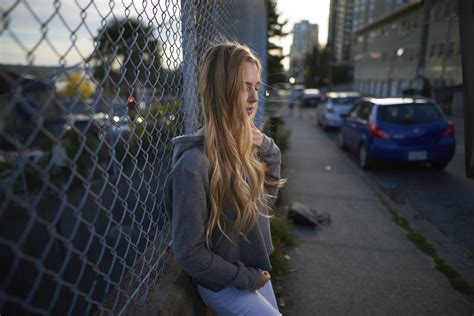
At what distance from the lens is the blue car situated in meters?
6.70

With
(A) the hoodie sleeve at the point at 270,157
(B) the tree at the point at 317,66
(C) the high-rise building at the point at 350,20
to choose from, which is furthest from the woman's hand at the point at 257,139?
(C) the high-rise building at the point at 350,20

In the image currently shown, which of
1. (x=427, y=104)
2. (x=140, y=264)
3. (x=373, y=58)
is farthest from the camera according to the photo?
(x=373, y=58)

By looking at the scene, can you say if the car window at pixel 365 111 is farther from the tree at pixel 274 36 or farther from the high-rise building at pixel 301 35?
the tree at pixel 274 36

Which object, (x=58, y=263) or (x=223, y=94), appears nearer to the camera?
(x=223, y=94)

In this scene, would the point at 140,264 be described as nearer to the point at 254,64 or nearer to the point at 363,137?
the point at 254,64

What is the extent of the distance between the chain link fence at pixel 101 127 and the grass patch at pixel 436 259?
261 cm

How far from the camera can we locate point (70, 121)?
3.21ft

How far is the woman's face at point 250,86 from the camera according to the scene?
150cm

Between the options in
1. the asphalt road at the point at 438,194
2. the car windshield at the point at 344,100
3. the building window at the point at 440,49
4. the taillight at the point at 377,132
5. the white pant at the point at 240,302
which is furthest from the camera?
the building window at the point at 440,49

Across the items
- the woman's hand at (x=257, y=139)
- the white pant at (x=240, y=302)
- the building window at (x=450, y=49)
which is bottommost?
the white pant at (x=240, y=302)

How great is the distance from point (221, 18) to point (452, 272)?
3.12m

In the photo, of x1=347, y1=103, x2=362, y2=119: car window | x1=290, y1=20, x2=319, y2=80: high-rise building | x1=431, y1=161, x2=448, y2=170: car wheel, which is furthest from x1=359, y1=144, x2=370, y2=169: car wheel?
x1=290, y1=20, x2=319, y2=80: high-rise building

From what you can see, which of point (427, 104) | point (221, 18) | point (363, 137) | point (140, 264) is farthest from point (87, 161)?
point (427, 104)

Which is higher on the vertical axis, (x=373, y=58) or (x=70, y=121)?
(x=373, y=58)
